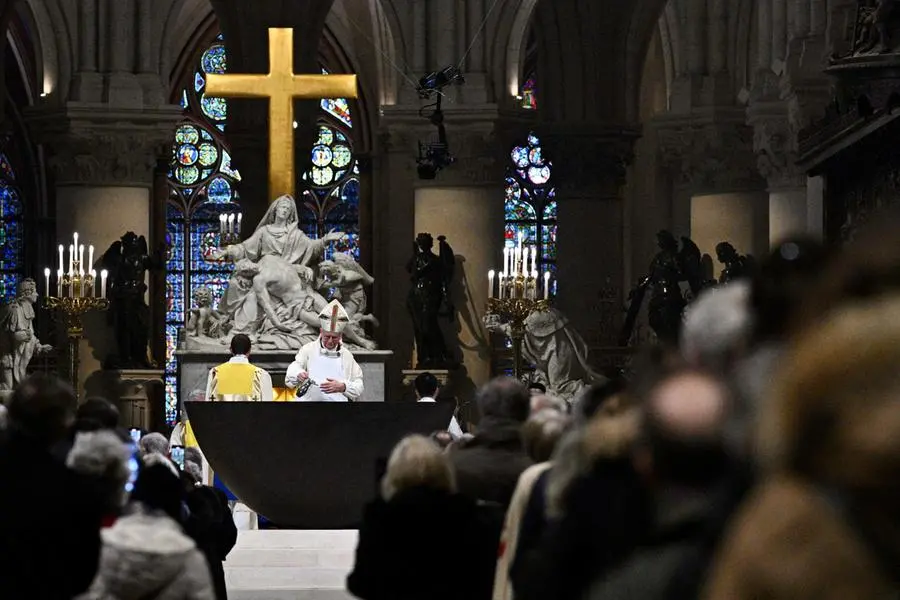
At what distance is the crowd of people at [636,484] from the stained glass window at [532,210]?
1136 inches

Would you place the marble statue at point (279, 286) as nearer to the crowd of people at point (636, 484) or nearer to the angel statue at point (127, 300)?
the angel statue at point (127, 300)

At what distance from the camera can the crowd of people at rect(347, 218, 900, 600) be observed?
1.91 metres

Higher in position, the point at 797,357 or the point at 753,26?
the point at 753,26

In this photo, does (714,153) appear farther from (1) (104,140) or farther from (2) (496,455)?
(2) (496,455)

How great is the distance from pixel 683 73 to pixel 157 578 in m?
23.2

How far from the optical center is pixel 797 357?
192cm

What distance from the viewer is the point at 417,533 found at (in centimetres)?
637

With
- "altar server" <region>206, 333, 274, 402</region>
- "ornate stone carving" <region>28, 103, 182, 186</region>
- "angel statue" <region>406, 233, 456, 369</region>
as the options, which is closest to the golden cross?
"altar server" <region>206, 333, 274, 402</region>

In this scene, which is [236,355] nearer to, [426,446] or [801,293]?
[426,446]

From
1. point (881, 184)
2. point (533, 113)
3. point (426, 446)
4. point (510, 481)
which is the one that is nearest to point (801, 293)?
point (426, 446)

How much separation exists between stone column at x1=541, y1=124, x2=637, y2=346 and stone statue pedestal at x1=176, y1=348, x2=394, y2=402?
7.79 meters

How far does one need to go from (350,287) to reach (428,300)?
3.74m

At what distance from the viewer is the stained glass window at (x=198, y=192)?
40.8 metres

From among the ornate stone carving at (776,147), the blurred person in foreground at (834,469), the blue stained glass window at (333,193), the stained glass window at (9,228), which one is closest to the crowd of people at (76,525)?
the blurred person in foreground at (834,469)
